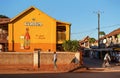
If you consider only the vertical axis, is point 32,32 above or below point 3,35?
above

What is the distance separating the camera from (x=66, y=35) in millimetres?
56031

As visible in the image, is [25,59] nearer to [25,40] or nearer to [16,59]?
[16,59]

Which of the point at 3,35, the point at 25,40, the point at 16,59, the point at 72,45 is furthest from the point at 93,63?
the point at 16,59

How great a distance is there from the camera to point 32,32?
5453cm

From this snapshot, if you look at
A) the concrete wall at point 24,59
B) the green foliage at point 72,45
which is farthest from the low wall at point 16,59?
the green foliage at point 72,45

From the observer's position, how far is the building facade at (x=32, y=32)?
54.1 meters

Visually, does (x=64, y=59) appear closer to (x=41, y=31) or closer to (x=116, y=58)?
(x=41, y=31)

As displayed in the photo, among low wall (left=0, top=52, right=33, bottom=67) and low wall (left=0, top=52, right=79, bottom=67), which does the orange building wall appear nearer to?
low wall (left=0, top=52, right=79, bottom=67)

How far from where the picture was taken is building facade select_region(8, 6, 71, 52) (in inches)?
2131

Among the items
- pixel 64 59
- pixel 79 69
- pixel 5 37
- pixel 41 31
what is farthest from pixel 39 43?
pixel 79 69

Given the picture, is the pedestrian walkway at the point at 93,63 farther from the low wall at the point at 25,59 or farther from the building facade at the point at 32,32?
the low wall at the point at 25,59

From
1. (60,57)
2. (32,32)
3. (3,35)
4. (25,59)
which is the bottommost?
(25,59)

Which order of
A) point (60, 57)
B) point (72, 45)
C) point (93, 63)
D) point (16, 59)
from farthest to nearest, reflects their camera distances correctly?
point (93, 63) < point (72, 45) < point (60, 57) < point (16, 59)

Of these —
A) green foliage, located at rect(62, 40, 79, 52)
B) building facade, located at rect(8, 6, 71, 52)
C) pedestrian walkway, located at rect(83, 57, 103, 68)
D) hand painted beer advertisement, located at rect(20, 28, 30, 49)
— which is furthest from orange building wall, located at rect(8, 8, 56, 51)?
green foliage, located at rect(62, 40, 79, 52)
